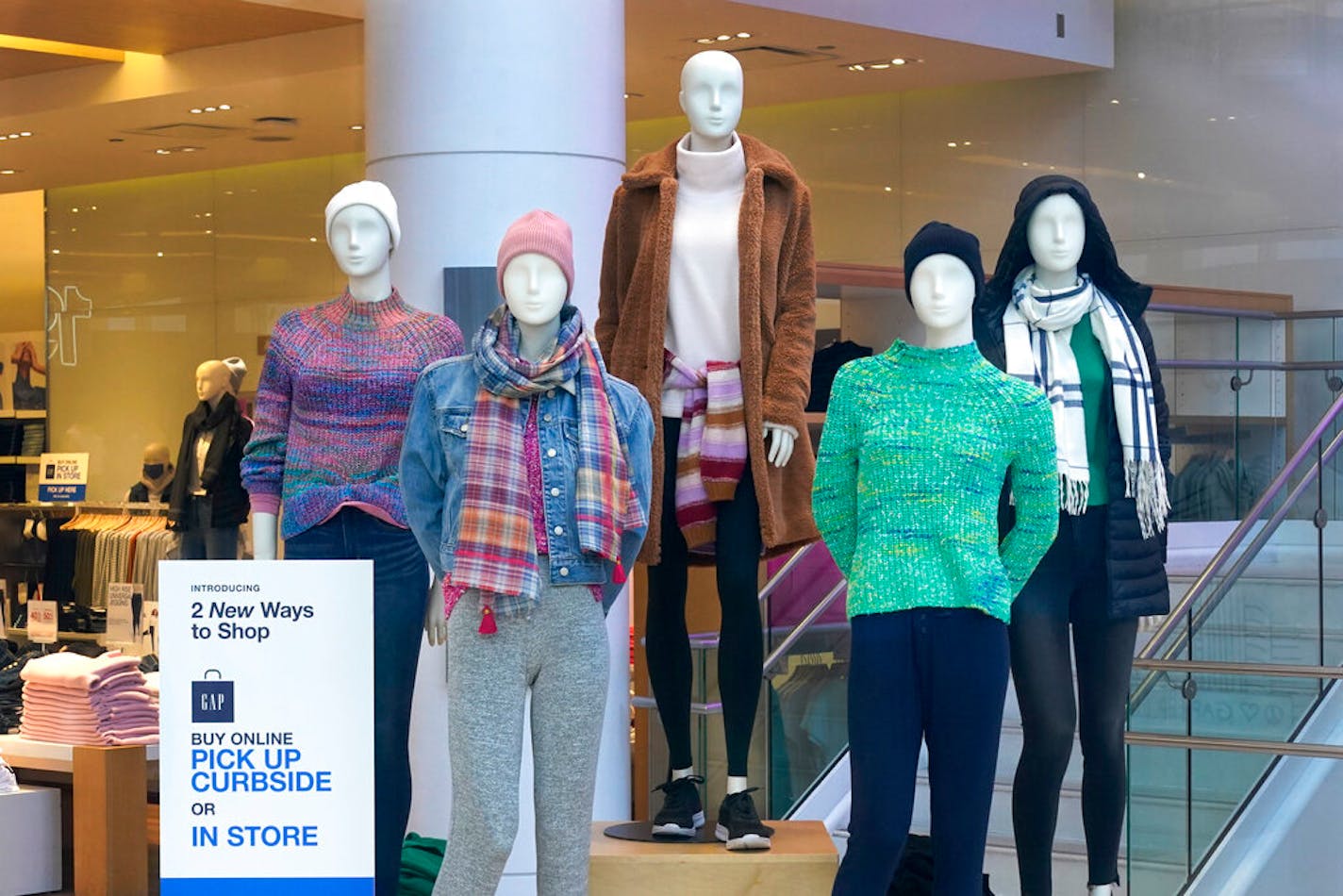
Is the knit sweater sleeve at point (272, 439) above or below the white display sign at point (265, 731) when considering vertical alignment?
above

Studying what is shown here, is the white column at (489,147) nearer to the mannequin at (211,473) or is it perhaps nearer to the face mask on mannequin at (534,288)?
the face mask on mannequin at (534,288)

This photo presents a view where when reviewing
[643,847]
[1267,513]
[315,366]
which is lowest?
[643,847]

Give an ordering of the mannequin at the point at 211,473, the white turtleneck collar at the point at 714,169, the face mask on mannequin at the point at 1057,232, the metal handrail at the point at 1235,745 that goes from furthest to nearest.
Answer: the mannequin at the point at 211,473
the metal handrail at the point at 1235,745
the white turtleneck collar at the point at 714,169
the face mask on mannequin at the point at 1057,232

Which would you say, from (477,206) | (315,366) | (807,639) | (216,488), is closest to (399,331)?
(315,366)

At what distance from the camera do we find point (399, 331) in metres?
3.87

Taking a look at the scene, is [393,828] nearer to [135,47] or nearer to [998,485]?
[998,485]

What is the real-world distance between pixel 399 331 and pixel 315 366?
0.18m

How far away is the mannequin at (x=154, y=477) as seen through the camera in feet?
37.1

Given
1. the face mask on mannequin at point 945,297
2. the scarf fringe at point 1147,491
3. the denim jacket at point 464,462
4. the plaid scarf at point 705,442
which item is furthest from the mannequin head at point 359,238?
the scarf fringe at point 1147,491

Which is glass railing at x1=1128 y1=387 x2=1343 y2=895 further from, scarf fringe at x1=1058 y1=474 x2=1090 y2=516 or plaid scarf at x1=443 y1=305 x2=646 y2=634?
plaid scarf at x1=443 y1=305 x2=646 y2=634

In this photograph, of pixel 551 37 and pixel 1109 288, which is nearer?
pixel 1109 288

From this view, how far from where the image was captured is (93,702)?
572 cm

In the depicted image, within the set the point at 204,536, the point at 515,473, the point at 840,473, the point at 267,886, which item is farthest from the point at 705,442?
the point at 204,536

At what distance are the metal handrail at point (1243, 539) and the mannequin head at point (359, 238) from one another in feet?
7.65
